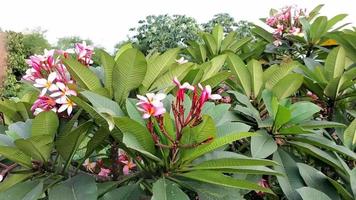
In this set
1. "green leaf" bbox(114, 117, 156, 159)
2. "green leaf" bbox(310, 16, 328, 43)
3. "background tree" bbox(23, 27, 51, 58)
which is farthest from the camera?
"background tree" bbox(23, 27, 51, 58)

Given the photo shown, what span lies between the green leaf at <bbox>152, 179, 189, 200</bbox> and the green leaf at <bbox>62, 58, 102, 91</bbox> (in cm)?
28

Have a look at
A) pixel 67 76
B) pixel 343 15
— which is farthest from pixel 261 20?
pixel 67 76

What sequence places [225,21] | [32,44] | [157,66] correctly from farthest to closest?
1. [32,44]
2. [225,21]
3. [157,66]

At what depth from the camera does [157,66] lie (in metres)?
1.33

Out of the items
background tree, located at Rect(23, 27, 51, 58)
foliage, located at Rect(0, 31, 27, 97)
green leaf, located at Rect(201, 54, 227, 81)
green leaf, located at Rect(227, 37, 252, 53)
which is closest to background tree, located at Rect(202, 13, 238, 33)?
foliage, located at Rect(0, 31, 27, 97)

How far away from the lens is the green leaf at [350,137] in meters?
1.41

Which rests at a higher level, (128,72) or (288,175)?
(128,72)

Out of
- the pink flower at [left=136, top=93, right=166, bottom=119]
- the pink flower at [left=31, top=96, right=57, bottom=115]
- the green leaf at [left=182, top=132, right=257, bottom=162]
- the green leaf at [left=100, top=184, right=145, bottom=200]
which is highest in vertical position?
the pink flower at [left=136, top=93, right=166, bottom=119]

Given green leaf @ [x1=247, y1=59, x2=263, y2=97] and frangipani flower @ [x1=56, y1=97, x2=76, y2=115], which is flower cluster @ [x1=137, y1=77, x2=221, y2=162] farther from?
green leaf @ [x1=247, y1=59, x2=263, y2=97]

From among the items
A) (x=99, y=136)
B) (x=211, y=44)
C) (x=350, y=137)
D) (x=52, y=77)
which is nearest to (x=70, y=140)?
(x=99, y=136)

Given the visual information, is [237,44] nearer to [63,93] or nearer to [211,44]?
[211,44]

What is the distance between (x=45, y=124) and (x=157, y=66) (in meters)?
0.36

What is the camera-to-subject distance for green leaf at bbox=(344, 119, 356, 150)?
1413 millimetres

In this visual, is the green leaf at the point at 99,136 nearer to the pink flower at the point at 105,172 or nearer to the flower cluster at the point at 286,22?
the pink flower at the point at 105,172
